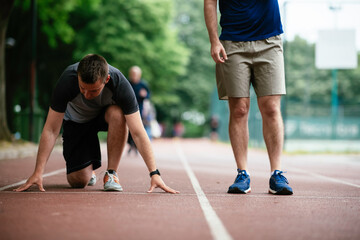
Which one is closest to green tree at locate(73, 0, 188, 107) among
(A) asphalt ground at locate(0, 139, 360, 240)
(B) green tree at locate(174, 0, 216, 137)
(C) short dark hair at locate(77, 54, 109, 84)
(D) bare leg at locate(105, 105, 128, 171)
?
(B) green tree at locate(174, 0, 216, 137)

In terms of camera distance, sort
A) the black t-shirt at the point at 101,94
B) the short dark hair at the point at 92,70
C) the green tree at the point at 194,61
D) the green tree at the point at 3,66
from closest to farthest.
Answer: the short dark hair at the point at 92,70 → the black t-shirt at the point at 101,94 → the green tree at the point at 3,66 → the green tree at the point at 194,61

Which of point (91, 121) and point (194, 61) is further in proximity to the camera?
point (194, 61)

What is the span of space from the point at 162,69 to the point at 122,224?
2933 cm

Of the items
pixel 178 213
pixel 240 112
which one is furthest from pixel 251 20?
pixel 178 213

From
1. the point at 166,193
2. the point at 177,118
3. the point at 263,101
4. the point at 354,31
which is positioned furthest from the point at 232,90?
the point at 177,118

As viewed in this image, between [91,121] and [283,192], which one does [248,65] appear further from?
[91,121]

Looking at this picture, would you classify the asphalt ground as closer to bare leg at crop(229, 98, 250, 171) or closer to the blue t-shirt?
bare leg at crop(229, 98, 250, 171)

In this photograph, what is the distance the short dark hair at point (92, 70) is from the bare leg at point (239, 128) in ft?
4.52

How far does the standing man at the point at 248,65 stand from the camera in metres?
4.96

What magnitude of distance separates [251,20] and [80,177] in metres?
2.27

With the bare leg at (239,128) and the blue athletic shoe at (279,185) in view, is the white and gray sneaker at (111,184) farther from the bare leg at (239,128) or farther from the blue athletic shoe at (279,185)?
the blue athletic shoe at (279,185)

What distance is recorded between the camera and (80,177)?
517 centimetres

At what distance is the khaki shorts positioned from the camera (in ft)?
16.3

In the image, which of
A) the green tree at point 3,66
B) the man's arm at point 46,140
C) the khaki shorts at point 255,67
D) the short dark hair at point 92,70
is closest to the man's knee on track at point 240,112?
the khaki shorts at point 255,67
